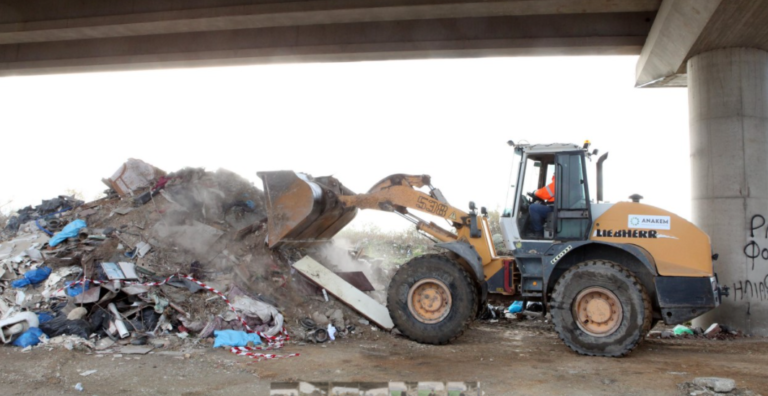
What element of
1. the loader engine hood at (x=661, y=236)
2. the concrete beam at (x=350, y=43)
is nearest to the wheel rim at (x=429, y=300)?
the loader engine hood at (x=661, y=236)

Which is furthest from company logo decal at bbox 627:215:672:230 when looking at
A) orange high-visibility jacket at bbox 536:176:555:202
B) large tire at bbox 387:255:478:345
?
large tire at bbox 387:255:478:345

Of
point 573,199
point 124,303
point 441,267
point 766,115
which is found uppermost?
point 766,115

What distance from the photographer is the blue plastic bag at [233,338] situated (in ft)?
23.7

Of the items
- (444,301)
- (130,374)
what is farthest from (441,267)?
(130,374)

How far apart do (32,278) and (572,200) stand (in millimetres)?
7886

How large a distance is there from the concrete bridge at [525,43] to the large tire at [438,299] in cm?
496

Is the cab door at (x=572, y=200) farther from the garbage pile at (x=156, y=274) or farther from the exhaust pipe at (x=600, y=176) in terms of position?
the garbage pile at (x=156, y=274)

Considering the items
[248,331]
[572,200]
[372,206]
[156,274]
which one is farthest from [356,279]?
[572,200]

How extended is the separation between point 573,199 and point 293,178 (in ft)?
13.5

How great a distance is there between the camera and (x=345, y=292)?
891 cm

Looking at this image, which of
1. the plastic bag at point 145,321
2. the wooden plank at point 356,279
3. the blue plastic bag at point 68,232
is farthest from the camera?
the wooden plank at point 356,279

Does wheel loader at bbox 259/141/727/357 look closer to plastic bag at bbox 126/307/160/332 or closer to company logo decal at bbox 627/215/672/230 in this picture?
company logo decal at bbox 627/215/672/230

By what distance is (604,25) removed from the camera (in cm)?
1103

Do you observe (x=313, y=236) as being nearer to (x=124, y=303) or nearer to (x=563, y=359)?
(x=124, y=303)
